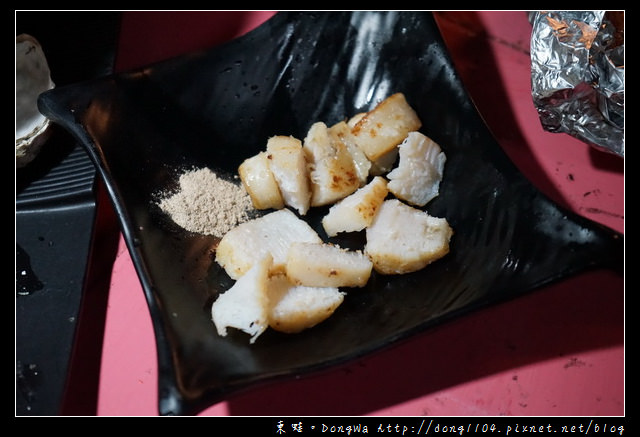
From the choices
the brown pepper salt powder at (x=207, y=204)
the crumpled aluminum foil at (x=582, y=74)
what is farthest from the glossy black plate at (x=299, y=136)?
the crumpled aluminum foil at (x=582, y=74)

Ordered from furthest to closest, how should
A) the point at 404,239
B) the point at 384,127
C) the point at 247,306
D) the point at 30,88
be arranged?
1. the point at 30,88
2. the point at 384,127
3. the point at 404,239
4. the point at 247,306

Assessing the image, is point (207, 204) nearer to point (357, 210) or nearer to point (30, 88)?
point (357, 210)

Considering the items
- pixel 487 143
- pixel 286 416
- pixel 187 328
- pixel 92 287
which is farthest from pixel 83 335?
pixel 487 143

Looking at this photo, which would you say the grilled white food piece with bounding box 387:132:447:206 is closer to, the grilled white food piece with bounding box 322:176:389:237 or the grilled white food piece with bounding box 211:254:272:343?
the grilled white food piece with bounding box 322:176:389:237

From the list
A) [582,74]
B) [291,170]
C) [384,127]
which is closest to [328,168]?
[291,170]

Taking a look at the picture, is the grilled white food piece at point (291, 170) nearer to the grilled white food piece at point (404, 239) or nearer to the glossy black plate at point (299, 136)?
the glossy black plate at point (299, 136)

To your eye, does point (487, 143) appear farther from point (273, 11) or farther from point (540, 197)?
point (273, 11)
